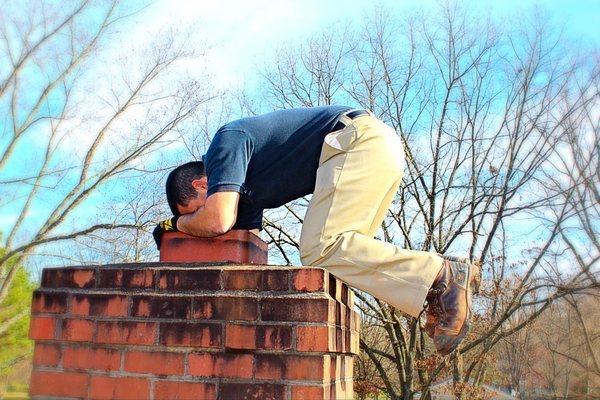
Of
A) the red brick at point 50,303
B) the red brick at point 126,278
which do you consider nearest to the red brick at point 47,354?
the red brick at point 50,303

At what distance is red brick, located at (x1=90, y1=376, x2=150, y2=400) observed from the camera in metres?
1.93

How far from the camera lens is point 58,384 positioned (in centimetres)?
204

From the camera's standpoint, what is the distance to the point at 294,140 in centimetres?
234

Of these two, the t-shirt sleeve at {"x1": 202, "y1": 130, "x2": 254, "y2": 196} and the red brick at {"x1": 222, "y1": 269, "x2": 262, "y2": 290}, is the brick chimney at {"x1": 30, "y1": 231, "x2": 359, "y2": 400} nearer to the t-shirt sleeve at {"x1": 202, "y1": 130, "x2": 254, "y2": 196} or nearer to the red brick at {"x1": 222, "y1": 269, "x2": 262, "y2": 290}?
the red brick at {"x1": 222, "y1": 269, "x2": 262, "y2": 290}

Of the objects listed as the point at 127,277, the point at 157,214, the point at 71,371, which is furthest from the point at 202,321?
the point at 157,214

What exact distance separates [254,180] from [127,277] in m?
0.64

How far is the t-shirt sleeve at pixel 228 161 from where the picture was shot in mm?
2129

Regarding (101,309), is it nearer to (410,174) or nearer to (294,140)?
(294,140)

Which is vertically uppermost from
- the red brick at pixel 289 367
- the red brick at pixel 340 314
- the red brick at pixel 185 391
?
Result: the red brick at pixel 340 314

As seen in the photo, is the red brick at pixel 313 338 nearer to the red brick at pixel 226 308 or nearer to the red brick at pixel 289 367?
the red brick at pixel 289 367

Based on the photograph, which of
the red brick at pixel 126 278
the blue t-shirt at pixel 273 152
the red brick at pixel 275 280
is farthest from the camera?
the blue t-shirt at pixel 273 152

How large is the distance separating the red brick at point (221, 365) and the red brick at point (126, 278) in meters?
0.34

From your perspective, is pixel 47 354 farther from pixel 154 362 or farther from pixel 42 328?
pixel 154 362

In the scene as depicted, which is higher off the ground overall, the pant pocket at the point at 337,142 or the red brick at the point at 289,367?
the pant pocket at the point at 337,142
